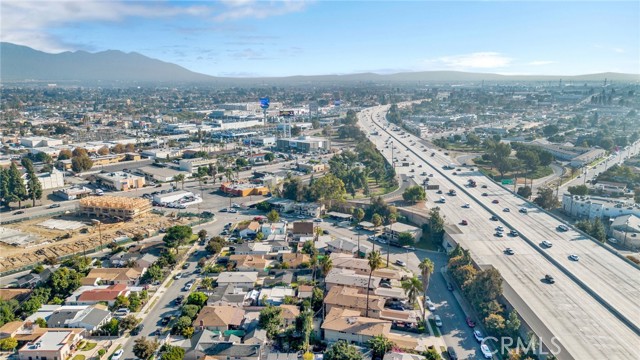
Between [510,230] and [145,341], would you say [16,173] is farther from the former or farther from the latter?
[510,230]

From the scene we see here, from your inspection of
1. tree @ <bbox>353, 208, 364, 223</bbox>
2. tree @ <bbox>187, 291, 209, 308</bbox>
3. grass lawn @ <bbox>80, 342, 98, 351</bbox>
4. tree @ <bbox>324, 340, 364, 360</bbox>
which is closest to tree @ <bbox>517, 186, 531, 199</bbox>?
tree @ <bbox>353, 208, 364, 223</bbox>

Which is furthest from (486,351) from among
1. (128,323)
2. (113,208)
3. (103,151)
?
(103,151)

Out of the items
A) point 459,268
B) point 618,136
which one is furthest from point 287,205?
point 618,136

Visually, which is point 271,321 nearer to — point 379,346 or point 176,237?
point 379,346

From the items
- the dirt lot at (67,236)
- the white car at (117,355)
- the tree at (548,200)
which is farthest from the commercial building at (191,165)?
the tree at (548,200)

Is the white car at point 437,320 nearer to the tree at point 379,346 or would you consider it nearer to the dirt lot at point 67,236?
the tree at point 379,346
